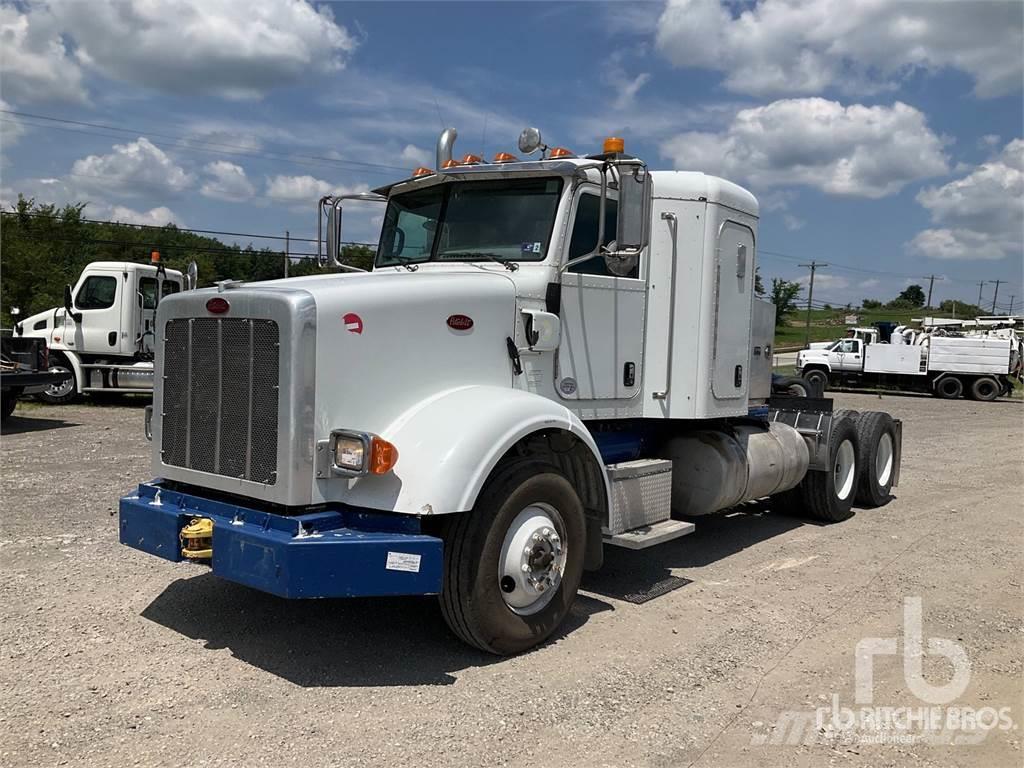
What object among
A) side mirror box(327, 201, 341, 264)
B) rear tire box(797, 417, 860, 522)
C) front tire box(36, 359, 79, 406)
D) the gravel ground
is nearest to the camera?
the gravel ground

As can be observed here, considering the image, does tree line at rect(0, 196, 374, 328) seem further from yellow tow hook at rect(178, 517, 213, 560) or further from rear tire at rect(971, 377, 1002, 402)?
rear tire at rect(971, 377, 1002, 402)

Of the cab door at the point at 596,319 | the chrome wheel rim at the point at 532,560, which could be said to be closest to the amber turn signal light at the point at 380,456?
the chrome wheel rim at the point at 532,560

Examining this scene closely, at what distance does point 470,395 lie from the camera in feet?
15.7

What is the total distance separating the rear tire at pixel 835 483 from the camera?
28.3ft

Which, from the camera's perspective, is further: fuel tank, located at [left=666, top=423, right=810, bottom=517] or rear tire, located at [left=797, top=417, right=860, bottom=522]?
rear tire, located at [left=797, top=417, right=860, bottom=522]

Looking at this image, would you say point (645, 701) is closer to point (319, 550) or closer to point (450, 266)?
point (319, 550)

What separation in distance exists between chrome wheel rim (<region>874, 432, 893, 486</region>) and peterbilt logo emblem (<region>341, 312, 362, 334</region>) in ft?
23.8

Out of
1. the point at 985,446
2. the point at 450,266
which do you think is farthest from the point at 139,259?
the point at 450,266

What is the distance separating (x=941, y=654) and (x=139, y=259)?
201ft

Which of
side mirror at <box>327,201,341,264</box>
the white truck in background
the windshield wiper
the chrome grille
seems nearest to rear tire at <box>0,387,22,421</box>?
the white truck in background

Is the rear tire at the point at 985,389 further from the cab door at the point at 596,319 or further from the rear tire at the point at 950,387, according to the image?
the cab door at the point at 596,319

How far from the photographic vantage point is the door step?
5.57m

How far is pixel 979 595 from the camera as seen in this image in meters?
6.25

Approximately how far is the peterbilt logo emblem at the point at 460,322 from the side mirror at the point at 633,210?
1.00 metres
